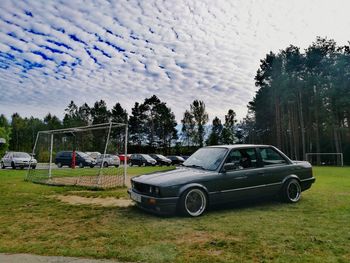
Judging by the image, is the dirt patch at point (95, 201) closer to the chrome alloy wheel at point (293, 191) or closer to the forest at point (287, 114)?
the chrome alloy wheel at point (293, 191)

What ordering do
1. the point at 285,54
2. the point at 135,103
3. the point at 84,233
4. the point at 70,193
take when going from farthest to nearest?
the point at 135,103
the point at 285,54
the point at 70,193
the point at 84,233

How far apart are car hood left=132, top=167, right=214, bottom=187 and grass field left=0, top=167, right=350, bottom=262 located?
722mm

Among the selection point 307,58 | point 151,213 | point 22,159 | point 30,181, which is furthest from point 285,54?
point 151,213

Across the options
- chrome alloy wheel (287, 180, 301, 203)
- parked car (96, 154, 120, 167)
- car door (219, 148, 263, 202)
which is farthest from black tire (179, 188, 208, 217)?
parked car (96, 154, 120, 167)

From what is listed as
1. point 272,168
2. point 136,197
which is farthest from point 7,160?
point 272,168

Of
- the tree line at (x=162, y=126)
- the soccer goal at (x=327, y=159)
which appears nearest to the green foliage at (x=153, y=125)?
the tree line at (x=162, y=126)

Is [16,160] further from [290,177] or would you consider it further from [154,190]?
[290,177]

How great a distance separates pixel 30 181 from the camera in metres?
14.5

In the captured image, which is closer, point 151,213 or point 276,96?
point 151,213

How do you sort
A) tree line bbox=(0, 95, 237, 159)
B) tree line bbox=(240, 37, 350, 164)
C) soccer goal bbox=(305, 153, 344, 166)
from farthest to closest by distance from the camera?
1. tree line bbox=(0, 95, 237, 159)
2. soccer goal bbox=(305, 153, 344, 166)
3. tree line bbox=(240, 37, 350, 164)

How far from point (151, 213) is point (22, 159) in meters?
22.9

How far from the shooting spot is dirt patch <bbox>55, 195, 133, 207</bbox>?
315 inches

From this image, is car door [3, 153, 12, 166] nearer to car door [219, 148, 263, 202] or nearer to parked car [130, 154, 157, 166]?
parked car [130, 154, 157, 166]

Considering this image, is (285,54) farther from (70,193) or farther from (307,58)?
(70,193)
